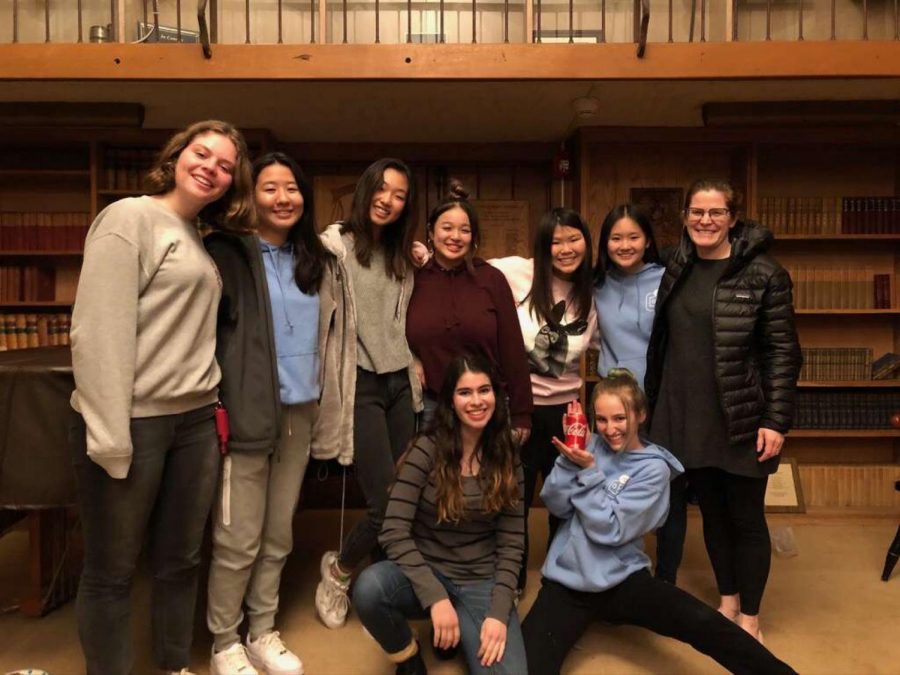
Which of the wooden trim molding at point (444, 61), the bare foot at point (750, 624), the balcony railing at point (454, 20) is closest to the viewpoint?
the bare foot at point (750, 624)

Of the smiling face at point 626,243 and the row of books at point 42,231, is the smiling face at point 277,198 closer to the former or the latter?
the smiling face at point 626,243

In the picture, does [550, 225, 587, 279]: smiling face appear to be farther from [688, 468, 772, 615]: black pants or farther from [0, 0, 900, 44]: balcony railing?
[0, 0, 900, 44]: balcony railing

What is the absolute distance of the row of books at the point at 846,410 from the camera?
3.78 m

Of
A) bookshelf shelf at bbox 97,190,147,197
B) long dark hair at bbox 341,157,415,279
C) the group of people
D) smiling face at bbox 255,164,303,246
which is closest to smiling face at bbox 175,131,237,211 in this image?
the group of people

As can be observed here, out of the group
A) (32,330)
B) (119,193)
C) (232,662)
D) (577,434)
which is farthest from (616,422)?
(32,330)

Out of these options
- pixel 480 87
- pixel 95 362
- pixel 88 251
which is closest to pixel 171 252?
pixel 88 251

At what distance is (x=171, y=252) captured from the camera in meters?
1.58

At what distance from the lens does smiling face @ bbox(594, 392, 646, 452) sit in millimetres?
2000

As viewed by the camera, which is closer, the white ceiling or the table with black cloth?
the table with black cloth

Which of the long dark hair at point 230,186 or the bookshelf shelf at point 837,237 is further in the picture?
the bookshelf shelf at point 837,237

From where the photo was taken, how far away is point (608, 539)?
76.9 inches

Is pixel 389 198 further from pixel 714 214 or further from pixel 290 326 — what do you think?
pixel 714 214

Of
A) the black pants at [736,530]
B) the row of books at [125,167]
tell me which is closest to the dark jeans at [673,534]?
the black pants at [736,530]

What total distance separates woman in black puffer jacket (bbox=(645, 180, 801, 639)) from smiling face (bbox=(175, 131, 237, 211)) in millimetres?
1344
